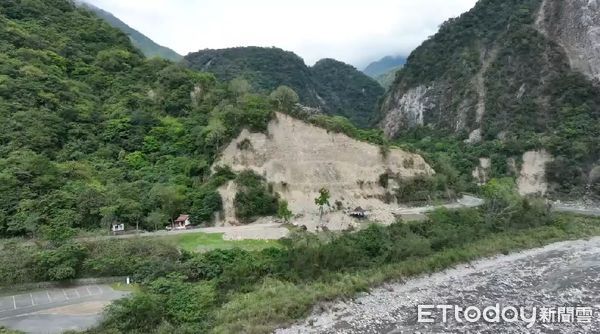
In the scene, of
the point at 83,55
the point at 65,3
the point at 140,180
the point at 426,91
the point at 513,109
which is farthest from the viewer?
the point at 426,91

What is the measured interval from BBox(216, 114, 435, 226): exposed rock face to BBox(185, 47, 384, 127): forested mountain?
50047 millimetres

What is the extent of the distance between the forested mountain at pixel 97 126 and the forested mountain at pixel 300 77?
43.2 m

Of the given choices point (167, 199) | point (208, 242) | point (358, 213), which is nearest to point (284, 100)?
point (358, 213)

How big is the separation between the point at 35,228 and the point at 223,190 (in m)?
12.1

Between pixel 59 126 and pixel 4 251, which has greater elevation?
pixel 59 126

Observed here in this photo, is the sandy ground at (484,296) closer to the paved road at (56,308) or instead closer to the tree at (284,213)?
the paved road at (56,308)

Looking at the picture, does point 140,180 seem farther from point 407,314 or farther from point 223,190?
point 407,314

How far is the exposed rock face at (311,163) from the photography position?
117 feet

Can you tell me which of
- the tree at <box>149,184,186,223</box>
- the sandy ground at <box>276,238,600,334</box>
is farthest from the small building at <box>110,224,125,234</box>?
the sandy ground at <box>276,238,600,334</box>

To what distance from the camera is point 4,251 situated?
22.3m

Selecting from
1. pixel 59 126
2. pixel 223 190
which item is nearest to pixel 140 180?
pixel 223 190

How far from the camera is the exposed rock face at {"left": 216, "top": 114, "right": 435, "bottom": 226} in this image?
117ft

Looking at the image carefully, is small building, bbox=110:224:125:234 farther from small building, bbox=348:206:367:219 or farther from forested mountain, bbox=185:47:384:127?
forested mountain, bbox=185:47:384:127

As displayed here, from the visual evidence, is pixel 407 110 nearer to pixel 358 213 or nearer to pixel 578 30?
pixel 578 30
